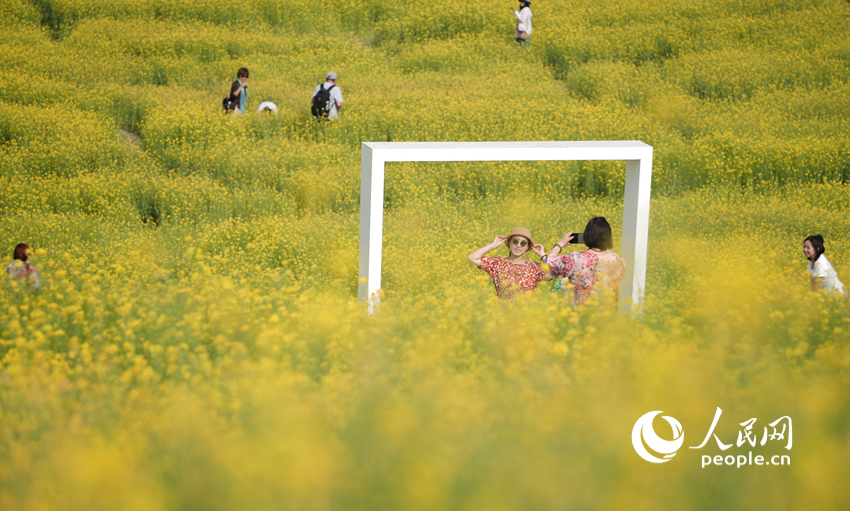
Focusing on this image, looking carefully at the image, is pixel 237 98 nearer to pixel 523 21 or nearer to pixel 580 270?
pixel 523 21

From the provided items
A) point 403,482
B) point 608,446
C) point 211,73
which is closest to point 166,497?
point 403,482

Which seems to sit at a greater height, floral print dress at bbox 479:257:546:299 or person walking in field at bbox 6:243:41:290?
floral print dress at bbox 479:257:546:299

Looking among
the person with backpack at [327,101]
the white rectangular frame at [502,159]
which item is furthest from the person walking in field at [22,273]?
the person with backpack at [327,101]

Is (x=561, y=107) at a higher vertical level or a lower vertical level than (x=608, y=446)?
higher

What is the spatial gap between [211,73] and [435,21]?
6.90m

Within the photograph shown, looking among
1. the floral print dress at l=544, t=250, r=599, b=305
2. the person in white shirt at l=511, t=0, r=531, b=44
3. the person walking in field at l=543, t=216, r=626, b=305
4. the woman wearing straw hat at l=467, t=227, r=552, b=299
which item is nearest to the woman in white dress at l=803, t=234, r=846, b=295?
the person walking in field at l=543, t=216, r=626, b=305

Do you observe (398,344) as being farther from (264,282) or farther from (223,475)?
(264,282)

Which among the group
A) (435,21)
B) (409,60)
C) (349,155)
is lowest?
(349,155)

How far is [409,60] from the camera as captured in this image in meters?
19.3

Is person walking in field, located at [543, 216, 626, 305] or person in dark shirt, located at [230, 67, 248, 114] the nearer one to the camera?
person walking in field, located at [543, 216, 626, 305]

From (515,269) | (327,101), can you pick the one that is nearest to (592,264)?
(515,269)

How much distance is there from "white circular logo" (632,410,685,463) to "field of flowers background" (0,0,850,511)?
6 cm

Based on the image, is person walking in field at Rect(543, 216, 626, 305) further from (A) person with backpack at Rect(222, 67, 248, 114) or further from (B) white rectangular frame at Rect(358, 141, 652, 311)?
(A) person with backpack at Rect(222, 67, 248, 114)

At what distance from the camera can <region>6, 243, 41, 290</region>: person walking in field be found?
5758 millimetres
